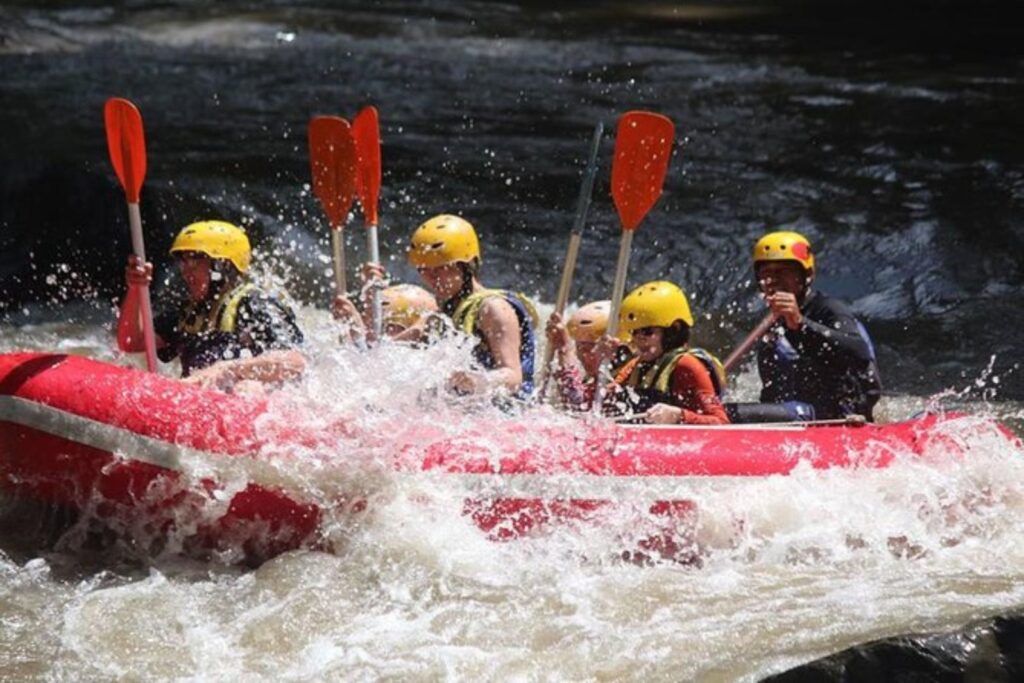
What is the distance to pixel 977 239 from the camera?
362 inches

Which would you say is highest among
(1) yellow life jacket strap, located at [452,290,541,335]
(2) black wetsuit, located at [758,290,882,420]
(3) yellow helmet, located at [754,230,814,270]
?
(3) yellow helmet, located at [754,230,814,270]

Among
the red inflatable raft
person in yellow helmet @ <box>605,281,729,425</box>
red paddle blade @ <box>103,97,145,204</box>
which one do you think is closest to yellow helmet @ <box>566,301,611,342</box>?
person in yellow helmet @ <box>605,281,729,425</box>

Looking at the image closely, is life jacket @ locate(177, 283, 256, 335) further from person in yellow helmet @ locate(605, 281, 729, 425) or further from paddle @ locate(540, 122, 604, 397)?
person in yellow helmet @ locate(605, 281, 729, 425)

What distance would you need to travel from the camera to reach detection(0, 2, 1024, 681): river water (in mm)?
4898

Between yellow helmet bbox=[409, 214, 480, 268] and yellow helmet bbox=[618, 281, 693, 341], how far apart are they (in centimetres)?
69

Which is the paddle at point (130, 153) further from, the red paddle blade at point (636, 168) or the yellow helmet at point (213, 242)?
the red paddle blade at point (636, 168)

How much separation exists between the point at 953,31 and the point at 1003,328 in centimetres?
754

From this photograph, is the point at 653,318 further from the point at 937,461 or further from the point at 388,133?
the point at 388,133

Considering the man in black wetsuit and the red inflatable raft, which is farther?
the man in black wetsuit

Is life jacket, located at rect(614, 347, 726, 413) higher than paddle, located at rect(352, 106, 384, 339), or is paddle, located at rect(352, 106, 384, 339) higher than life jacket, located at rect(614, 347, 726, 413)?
paddle, located at rect(352, 106, 384, 339)

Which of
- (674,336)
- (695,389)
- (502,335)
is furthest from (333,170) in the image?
(695,389)

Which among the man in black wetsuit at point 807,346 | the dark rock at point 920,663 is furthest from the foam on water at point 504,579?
the man in black wetsuit at point 807,346

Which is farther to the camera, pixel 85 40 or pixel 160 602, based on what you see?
pixel 85 40

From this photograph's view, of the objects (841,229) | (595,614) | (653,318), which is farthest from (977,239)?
(595,614)
